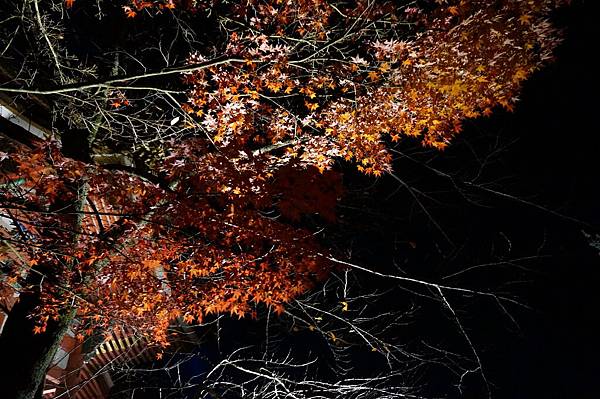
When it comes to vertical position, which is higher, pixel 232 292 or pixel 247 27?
pixel 247 27

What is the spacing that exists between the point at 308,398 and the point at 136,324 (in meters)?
4.19

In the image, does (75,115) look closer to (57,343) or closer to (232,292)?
(57,343)

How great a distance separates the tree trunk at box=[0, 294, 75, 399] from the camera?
5.81m

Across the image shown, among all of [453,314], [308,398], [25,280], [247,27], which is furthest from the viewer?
[247,27]

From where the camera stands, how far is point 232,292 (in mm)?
7797

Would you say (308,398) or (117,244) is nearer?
(308,398)

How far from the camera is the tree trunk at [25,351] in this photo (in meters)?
5.81

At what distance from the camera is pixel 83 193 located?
727 cm

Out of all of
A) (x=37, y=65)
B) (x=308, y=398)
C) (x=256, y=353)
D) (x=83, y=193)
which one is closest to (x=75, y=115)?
(x=37, y=65)

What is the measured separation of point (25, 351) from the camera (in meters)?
6.07

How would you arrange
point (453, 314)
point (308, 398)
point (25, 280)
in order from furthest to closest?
point (25, 280)
point (308, 398)
point (453, 314)

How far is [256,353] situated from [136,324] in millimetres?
2748

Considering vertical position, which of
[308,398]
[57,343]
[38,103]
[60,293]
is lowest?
[308,398]

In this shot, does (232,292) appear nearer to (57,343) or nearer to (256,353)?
(256,353)
